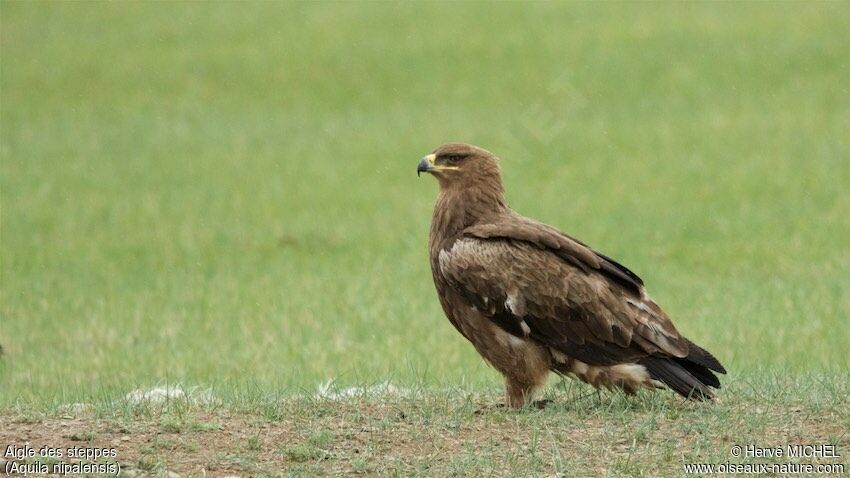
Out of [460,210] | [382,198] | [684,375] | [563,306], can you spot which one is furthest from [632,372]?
[382,198]

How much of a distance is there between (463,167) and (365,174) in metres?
14.9

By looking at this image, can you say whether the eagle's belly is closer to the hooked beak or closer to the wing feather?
the wing feather

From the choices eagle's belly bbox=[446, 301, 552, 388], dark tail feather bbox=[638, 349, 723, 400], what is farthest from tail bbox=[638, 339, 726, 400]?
eagle's belly bbox=[446, 301, 552, 388]

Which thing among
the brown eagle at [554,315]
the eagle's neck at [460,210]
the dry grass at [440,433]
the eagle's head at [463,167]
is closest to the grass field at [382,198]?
the dry grass at [440,433]

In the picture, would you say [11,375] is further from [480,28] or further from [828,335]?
[480,28]

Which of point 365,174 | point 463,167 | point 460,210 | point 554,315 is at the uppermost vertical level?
point 365,174

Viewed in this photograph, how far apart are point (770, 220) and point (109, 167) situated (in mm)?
11524

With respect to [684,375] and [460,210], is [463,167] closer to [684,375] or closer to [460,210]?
[460,210]

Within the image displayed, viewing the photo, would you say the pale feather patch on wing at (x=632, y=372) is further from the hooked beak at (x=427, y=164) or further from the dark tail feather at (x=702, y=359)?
the hooked beak at (x=427, y=164)

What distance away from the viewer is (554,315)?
8.17 meters

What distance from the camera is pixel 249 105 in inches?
1141

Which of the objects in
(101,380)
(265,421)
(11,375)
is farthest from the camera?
(11,375)

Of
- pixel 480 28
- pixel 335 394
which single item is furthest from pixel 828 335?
pixel 480 28

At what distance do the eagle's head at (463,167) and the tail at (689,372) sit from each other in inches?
64.8
